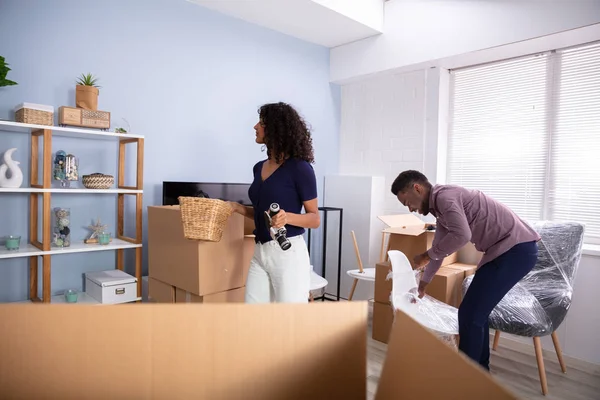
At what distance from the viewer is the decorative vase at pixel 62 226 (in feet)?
8.15

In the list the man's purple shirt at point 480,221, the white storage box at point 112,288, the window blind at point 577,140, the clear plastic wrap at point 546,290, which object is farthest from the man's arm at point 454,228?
the white storage box at point 112,288

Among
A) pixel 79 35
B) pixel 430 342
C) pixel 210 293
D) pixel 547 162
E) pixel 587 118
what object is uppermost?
pixel 79 35

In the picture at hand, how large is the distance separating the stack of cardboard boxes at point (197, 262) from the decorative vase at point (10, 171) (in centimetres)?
79

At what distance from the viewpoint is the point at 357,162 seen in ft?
13.9

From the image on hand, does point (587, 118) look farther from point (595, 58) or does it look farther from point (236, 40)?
point (236, 40)

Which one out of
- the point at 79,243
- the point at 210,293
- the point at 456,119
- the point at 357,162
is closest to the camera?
the point at 210,293

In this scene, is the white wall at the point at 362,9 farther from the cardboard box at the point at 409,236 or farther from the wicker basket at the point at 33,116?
the wicker basket at the point at 33,116

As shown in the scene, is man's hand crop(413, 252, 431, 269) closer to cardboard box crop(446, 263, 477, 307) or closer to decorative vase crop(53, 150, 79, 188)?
cardboard box crop(446, 263, 477, 307)

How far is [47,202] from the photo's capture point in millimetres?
2305

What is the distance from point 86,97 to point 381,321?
8.14 feet

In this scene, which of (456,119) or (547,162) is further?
(456,119)

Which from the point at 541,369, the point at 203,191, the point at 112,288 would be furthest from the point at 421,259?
the point at 112,288

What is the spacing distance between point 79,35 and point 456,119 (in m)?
3.02

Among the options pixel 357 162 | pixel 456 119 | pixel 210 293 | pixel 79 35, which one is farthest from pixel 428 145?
pixel 79 35
